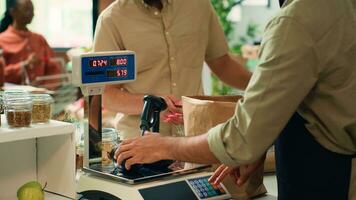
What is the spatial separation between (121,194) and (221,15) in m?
4.28

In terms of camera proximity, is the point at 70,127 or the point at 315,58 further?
the point at 70,127

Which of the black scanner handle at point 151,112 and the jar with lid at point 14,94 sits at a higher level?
the jar with lid at point 14,94

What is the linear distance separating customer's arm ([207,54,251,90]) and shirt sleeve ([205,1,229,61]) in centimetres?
4

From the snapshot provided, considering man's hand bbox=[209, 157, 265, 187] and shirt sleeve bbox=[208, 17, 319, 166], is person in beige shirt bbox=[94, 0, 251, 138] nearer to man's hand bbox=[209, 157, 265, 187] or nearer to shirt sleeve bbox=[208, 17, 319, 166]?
man's hand bbox=[209, 157, 265, 187]

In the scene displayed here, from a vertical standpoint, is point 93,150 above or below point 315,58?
below

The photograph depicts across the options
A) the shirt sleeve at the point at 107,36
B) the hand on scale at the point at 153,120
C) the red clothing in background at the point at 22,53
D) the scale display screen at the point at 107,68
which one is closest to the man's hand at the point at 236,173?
the hand on scale at the point at 153,120

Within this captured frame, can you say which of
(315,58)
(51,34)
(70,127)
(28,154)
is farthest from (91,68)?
(51,34)

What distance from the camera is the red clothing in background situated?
200 inches

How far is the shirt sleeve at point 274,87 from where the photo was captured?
1.32m

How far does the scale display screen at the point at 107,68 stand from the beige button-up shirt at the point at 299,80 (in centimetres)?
45

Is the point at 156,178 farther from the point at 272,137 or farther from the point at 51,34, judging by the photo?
the point at 51,34

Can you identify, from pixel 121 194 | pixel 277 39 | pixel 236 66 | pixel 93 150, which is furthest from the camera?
pixel 236 66

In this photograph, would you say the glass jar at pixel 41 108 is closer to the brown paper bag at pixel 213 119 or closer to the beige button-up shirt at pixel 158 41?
the brown paper bag at pixel 213 119

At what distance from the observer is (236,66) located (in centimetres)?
280
